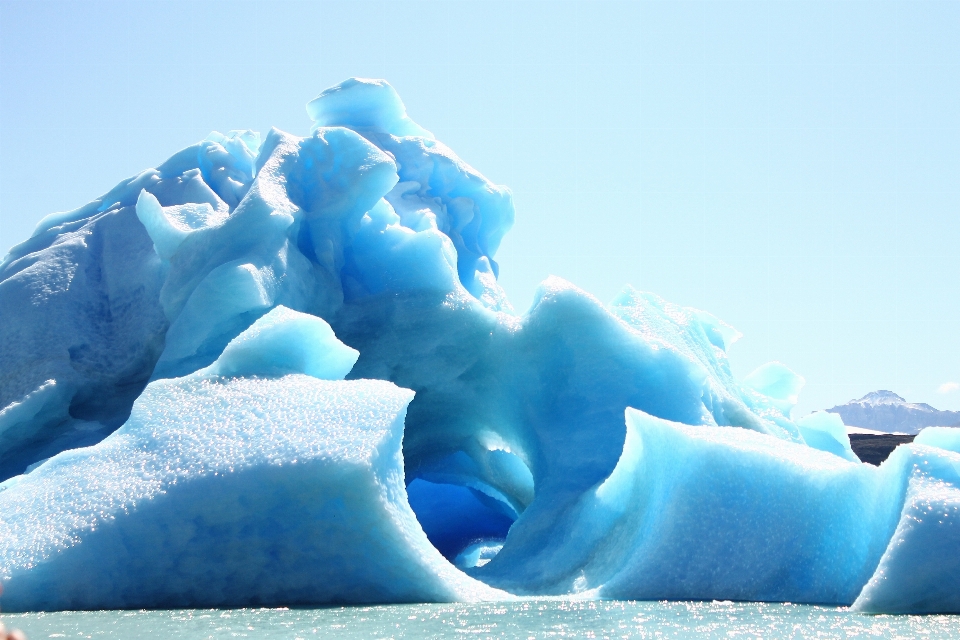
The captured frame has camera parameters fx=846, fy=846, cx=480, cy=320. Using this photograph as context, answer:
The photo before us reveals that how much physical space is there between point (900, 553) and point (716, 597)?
0.84m

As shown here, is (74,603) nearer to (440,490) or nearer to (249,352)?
(249,352)

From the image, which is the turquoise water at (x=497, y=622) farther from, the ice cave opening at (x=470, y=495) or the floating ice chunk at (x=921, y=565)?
the ice cave opening at (x=470, y=495)

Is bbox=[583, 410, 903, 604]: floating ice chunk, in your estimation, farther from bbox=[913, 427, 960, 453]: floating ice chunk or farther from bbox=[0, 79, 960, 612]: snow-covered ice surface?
bbox=[913, 427, 960, 453]: floating ice chunk

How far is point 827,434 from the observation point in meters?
7.60

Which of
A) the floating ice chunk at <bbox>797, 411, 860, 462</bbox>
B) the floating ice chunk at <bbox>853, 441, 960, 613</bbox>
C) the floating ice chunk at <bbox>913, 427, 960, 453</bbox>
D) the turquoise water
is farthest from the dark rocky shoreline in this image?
the turquoise water

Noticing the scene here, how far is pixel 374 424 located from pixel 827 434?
516cm

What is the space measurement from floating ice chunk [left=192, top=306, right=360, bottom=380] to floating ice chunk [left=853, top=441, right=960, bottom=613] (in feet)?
9.47

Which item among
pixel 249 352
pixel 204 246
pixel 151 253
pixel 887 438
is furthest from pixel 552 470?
pixel 887 438

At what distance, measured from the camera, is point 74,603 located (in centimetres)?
346

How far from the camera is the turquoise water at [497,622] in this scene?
9.14ft

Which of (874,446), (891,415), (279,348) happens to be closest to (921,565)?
(279,348)

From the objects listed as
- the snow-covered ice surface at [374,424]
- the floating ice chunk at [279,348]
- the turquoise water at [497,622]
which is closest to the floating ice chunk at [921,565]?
the snow-covered ice surface at [374,424]

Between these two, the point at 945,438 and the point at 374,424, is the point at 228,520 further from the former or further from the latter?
the point at 945,438

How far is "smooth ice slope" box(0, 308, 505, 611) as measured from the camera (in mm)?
3529
